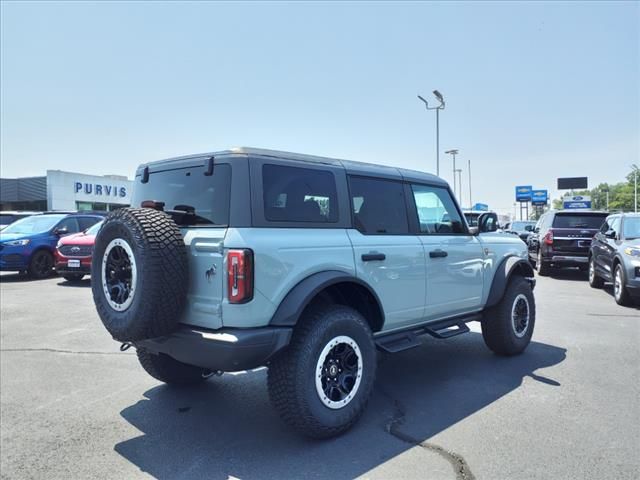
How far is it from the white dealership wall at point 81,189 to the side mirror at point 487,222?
3026 cm

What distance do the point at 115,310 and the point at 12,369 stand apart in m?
2.73

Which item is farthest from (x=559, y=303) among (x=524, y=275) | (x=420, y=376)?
(x=420, y=376)

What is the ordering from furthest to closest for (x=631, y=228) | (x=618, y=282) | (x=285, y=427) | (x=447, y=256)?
(x=631, y=228), (x=618, y=282), (x=447, y=256), (x=285, y=427)

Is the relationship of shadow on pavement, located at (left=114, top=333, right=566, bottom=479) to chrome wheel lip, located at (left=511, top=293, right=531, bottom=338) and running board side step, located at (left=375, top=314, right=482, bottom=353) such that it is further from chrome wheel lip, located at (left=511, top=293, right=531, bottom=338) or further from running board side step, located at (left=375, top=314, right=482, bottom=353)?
running board side step, located at (left=375, top=314, right=482, bottom=353)

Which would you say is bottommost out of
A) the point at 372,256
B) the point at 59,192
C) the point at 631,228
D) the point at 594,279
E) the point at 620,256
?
the point at 594,279

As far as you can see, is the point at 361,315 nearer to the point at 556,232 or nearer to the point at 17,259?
the point at 556,232

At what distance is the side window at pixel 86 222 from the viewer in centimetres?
1312

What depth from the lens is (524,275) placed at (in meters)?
5.77

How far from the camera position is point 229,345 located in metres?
2.92

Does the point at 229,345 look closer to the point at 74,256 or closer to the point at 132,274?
the point at 132,274

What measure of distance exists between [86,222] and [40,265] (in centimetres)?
164

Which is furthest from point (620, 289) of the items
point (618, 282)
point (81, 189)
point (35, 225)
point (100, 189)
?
point (100, 189)

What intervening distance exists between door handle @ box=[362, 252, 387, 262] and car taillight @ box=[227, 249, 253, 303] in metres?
1.08

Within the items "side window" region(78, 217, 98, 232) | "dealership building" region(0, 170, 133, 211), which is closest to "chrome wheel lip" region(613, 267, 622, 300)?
"side window" region(78, 217, 98, 232)
